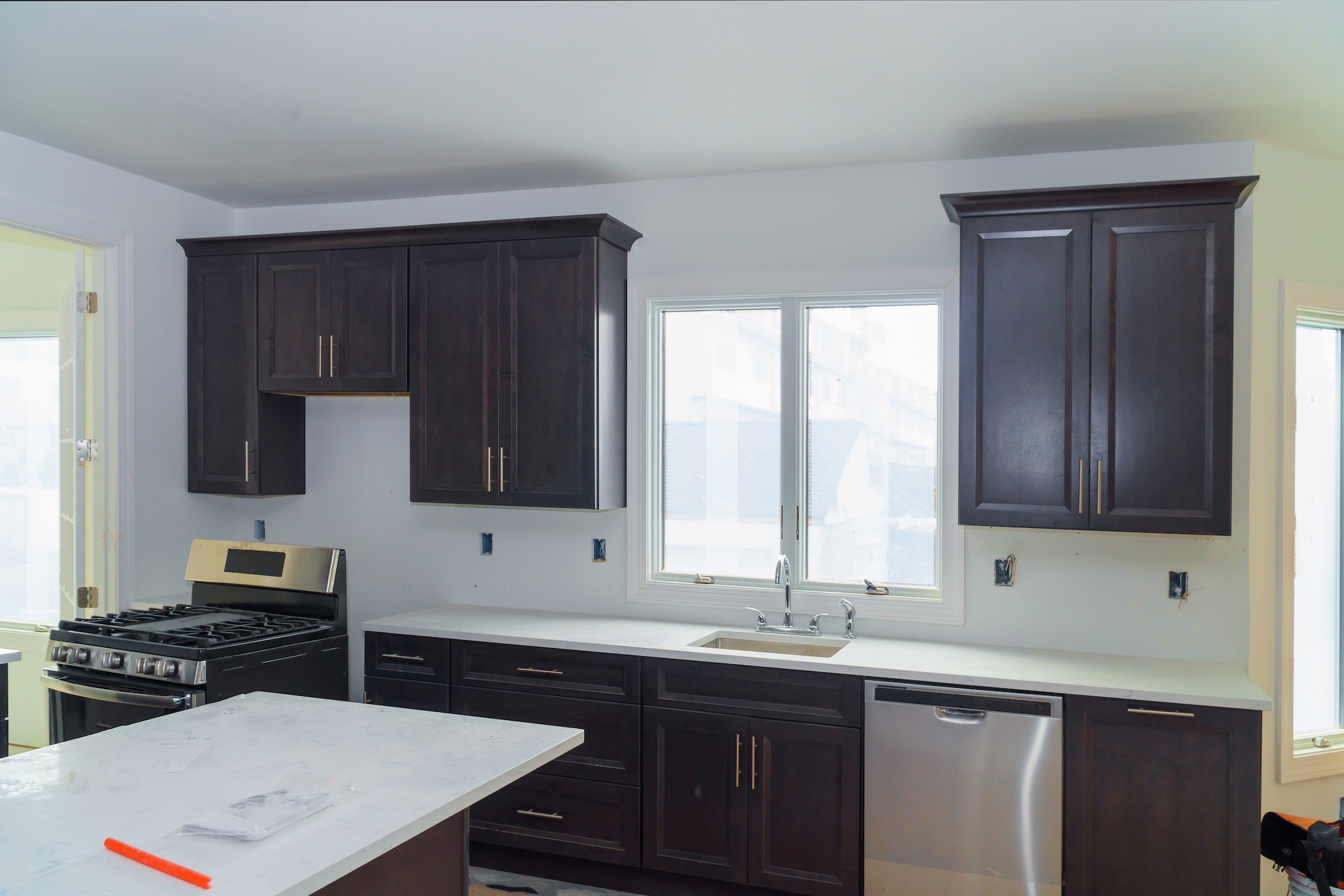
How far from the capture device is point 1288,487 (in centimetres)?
323

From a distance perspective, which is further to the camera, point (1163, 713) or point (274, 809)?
point (1163, 713)

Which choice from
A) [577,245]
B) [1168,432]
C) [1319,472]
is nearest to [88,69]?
[577,245]

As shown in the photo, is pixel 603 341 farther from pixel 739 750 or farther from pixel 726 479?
pixel 739 750

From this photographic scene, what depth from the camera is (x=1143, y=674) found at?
2.92 m

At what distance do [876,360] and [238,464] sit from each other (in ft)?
9.23

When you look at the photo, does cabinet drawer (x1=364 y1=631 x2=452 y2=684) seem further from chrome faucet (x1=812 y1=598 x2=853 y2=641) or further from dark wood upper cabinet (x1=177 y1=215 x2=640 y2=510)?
chrome faucet (x1=812 y1=598 x2=853 y2=641)

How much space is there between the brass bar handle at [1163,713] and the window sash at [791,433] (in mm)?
862

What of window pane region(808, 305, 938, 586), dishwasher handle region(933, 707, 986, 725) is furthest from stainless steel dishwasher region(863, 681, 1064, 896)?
window pane region(808, 305, 938, 586)

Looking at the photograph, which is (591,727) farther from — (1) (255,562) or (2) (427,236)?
(2) (427,236)

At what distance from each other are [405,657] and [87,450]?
1602 millimetres

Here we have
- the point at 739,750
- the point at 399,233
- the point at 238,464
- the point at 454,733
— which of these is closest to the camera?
the point at 454,733

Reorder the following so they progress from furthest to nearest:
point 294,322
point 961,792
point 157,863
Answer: point 294,322 → point 961,792 → point 157,863

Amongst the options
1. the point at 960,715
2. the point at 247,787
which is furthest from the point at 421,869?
the point at 960,715

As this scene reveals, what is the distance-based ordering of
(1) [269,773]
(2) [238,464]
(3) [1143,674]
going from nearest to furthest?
(1) [269,773] < (3) [1143,674] < (2) [238,464]
